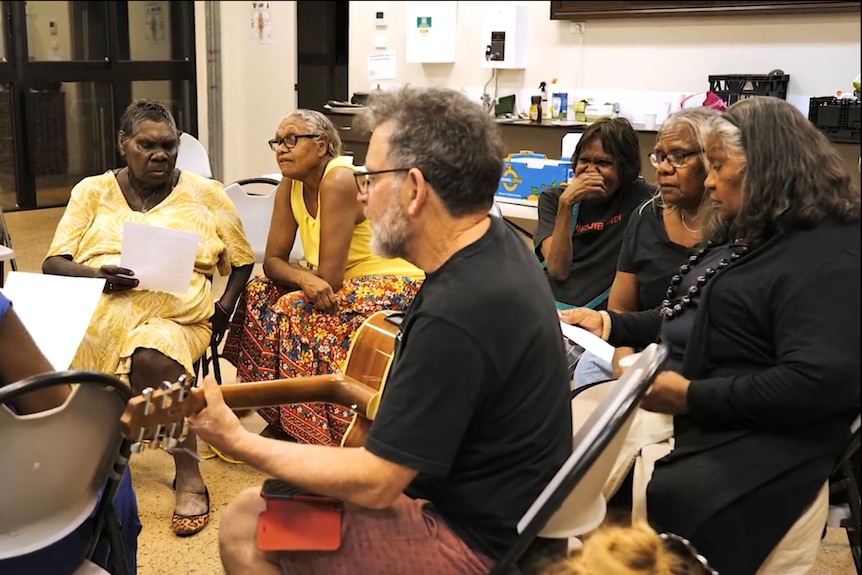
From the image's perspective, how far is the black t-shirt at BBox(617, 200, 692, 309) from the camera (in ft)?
7.34

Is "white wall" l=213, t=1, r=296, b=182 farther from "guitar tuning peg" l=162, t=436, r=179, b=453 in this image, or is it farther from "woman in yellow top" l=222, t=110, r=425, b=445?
"guitar tuning peg" l=162, t=436, r=179, b=453

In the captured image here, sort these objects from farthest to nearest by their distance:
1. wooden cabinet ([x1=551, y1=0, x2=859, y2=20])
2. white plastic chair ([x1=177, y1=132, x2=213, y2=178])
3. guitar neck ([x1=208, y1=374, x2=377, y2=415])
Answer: wooden cabinet ([x1=551, y1=0, x2=859, y2=20])
white plastic chair ([x1=177, y1=132, x2=213, y2=178])
guitar neck ([x1=208, y1=374, x2=377, y2=415])

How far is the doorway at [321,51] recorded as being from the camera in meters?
6.75

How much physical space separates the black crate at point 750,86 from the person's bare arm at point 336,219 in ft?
8.17

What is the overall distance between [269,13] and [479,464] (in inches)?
247

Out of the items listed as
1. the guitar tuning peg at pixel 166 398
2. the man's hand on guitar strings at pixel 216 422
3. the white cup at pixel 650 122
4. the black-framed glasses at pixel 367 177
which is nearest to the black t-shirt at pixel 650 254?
the black-framed glasses at pixel 367 177

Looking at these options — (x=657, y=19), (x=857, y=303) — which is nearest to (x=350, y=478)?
(x=857, y=303)

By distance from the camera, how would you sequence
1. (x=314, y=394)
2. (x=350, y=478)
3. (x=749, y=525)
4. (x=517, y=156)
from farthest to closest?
1. (x=517, y=156)
2. (x=314, y=394)
3. (x=749, y=525)
4. (x=350, y=478)

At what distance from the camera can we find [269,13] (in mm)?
6922

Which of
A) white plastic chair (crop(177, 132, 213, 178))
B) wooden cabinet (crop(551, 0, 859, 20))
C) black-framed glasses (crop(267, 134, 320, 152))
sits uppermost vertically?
wooden cabinet (crop(551, 0, 859, 20))

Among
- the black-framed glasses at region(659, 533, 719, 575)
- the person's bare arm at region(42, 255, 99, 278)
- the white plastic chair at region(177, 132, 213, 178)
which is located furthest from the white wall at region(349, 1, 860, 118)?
the person's bare arm at region(42, 255, 99, 278)

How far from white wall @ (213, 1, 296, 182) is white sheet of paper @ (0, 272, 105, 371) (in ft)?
15.9

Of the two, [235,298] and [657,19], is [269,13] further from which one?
[235,298]

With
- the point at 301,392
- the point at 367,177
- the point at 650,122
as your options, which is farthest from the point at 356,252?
the point at 650,122
